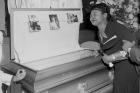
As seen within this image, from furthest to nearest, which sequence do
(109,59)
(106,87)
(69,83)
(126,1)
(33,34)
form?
(126,1) → (106,87) → (109,59) → (33,34) → (69,83)

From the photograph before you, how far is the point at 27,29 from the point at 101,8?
0.62m

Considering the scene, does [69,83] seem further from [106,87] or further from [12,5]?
[12,5]

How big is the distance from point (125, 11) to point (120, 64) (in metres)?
0.84

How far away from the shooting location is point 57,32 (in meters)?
1.69

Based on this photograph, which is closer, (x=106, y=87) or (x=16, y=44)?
(x=16, y=44)

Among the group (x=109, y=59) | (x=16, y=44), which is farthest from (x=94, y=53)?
(x=16, y=44)

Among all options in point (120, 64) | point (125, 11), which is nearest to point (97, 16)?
point (120, 64)

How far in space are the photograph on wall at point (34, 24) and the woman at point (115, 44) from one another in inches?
17.5

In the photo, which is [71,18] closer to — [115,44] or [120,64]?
[115,44]

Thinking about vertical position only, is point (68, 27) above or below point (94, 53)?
above

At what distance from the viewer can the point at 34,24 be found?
59.6 inches

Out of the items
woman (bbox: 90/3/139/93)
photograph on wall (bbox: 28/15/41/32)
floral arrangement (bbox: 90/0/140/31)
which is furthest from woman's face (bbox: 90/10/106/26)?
floral arrangement (bbox: 90/0/140/31)

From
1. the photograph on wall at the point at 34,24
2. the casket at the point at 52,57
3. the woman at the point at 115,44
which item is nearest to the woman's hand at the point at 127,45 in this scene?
the woman at the point at 115,44

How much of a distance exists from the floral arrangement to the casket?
633 mm
